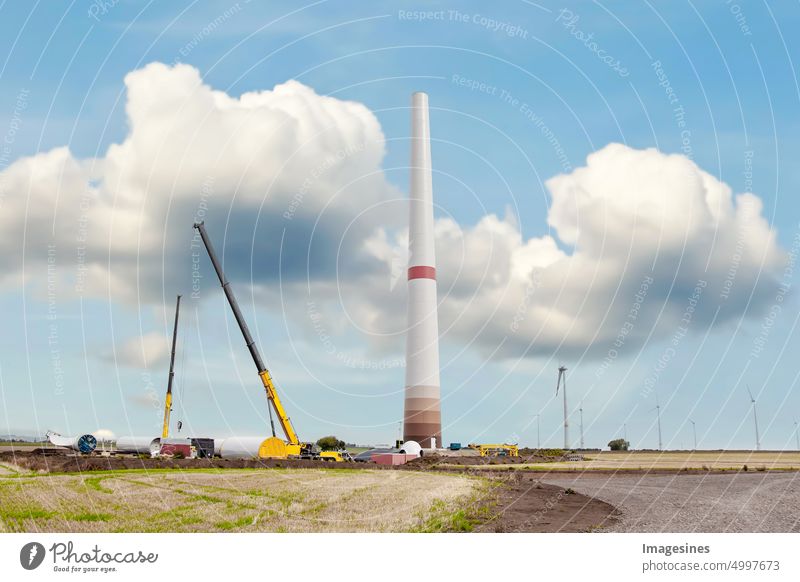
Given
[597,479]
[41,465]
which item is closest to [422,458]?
[597,479]

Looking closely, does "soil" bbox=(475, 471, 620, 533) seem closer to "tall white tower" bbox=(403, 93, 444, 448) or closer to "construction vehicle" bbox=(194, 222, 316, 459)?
"construction vehicle" bbox=(194, 222, 316, 459)

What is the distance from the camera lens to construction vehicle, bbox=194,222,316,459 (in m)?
80.9

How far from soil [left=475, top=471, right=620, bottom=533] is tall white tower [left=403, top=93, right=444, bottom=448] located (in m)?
55.5

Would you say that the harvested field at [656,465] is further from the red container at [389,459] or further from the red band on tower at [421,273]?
the red band on tower at [421,273]

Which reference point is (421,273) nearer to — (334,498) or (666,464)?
A: (666,464)

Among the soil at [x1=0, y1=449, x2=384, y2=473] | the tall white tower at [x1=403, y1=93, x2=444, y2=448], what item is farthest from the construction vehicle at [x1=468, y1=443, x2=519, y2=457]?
the soil at [x1=0, y1=449, x2=384, y2=473]

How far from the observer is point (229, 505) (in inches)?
1270

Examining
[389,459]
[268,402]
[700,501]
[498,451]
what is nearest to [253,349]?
[268,402]

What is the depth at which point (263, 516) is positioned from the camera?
92.0ft

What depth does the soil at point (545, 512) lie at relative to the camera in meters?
27.6
